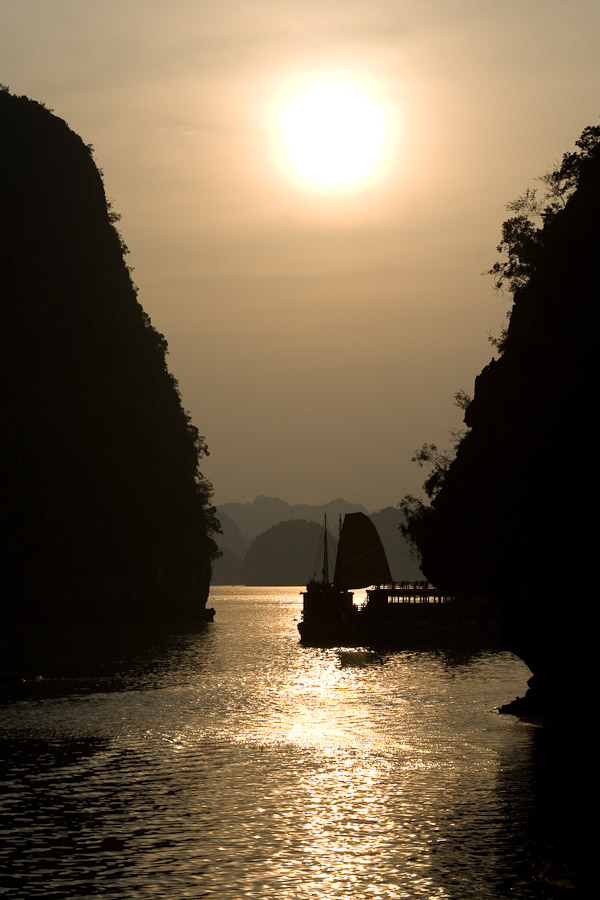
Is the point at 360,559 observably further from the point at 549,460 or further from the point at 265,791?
the point at 265,791

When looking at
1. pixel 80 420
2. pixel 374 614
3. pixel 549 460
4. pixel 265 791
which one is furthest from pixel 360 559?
pixel 265 791

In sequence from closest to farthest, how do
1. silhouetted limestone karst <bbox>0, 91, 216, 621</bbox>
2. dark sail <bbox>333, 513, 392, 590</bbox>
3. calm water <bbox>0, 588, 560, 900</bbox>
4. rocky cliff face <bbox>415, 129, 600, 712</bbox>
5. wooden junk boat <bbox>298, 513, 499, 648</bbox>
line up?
calm water <bbox>0, 588, 560, 900</bbox> → rocky cliff face <bbox>415, 129, 600, 712</bbox> → wooden junk boat <bbox>298, 513, 499, 648</bbox> → dark sail <bbox>333, 513, 392, 590</bbox> → silhouetted limestone karst <bbox>0, 91, 216, 621</bbox>

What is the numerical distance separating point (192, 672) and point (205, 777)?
41666 mm

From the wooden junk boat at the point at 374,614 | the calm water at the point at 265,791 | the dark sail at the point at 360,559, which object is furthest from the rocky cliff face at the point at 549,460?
the dark sail at the point at 360,559

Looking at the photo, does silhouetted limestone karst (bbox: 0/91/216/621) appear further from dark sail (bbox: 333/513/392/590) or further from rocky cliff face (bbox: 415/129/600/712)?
rocky cliff face (bbox: 415/129/600/712)

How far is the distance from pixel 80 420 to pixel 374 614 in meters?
65.1

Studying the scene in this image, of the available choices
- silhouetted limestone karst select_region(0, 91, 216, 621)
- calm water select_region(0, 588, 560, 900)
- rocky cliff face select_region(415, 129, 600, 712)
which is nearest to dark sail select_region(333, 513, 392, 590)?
calm water select_region(0, 588, 560, 900)

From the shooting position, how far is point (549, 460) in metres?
45.2

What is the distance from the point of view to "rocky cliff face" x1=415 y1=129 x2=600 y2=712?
4375 cm

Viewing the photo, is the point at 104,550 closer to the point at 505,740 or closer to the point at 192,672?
the point at 192,672

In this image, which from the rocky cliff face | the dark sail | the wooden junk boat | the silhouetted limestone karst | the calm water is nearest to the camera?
the calm water

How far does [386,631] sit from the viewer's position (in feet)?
362

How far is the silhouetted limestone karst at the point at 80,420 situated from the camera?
483ft

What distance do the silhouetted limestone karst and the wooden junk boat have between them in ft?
143
